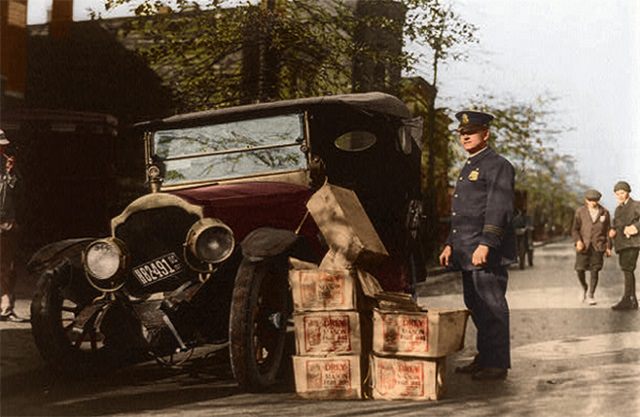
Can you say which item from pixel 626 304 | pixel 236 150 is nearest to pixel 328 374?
pixel 236 150

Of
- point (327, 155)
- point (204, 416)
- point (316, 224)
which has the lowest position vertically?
point (204, 416)

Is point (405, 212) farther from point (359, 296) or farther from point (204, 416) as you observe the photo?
point (204, 416)

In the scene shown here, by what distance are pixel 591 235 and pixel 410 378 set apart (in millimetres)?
4322

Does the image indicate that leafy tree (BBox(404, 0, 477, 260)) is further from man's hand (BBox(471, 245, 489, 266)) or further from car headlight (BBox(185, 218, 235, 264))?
car headlight (BBox(185, 218, 235, 264))

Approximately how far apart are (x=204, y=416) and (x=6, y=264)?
341 cm

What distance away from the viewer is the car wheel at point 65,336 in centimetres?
529

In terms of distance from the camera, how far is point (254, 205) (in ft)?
18.5

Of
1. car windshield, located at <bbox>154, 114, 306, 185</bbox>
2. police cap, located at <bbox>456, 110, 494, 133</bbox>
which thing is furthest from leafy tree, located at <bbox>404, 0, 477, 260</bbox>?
car windshield, located at <bbox>154, 114, 306, 185</bbox>

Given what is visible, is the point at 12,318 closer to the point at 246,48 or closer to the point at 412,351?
the point at 246,48

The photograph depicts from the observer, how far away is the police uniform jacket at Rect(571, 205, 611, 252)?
8.37 m

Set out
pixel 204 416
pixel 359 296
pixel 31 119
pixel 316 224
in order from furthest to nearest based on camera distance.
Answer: pixel 31 119 < pixel 316 224 < pixel 359 296 < pixel 204 416

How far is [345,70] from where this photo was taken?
6.77 m

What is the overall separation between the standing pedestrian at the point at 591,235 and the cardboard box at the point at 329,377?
383cm

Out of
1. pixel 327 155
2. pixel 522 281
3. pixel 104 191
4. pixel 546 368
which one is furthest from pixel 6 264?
pixel 522 281
